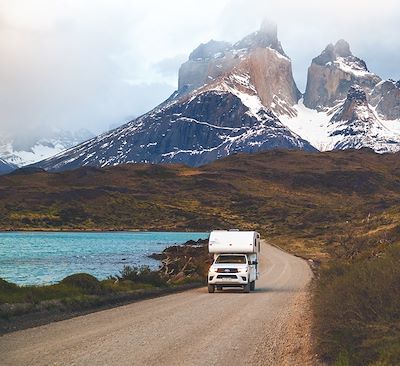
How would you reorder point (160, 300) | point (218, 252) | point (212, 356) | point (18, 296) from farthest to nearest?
point (218, 252), point (160, 300), point (18, 296), point (212, 356)

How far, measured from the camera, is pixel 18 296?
78.1ft

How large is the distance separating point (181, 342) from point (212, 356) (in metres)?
2.26

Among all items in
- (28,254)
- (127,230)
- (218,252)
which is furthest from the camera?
(127,230)

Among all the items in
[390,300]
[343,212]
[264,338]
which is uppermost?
[343,212]

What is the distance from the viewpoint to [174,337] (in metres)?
18.6

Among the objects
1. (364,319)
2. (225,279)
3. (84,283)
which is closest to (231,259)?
(225,279)

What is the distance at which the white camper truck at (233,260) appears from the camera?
3606 centimetres

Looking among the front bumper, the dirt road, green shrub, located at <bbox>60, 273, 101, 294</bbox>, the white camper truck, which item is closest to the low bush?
the dirt road

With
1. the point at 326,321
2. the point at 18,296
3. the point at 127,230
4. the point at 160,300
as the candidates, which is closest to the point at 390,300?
the point at 326,321

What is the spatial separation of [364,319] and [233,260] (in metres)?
23.4

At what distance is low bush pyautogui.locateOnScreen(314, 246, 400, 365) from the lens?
12.4m

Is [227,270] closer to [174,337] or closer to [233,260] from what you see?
[233,260]

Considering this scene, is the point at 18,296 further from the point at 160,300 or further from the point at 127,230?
the point at 127,230

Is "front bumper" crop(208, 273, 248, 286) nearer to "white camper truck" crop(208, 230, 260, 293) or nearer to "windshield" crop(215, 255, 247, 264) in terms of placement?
"white camper truck" crop(208, 230, 260, 293)
